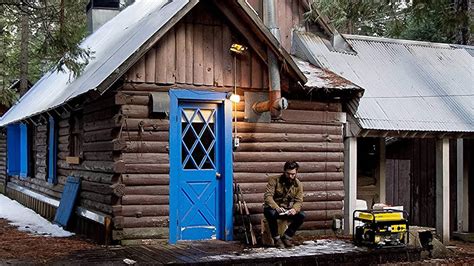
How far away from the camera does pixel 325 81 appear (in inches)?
463

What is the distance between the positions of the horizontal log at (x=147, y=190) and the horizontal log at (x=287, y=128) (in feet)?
5.59

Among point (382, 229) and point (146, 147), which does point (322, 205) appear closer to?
point (382, 229)

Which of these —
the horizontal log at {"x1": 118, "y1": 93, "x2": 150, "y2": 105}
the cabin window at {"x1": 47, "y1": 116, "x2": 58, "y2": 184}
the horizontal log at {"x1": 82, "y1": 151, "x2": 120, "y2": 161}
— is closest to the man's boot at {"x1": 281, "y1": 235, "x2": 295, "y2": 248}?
the horizontal log at {"x1": 82, "y1": 151, "x2": 120, "y2": 161}

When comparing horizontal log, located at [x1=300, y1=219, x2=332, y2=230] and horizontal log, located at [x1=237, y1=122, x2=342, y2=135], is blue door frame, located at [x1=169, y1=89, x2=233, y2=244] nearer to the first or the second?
horizontal log, located at [x1=237, y1=122, x2=342, y2=135]

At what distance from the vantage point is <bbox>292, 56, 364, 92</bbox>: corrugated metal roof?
1139 cm

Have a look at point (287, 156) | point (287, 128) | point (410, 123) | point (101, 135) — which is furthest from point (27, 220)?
point (410, 123)

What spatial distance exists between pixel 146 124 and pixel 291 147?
282 cm

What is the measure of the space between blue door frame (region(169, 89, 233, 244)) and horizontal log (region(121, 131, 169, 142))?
132mm

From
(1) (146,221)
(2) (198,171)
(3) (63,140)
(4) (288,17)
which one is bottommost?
(1) (146,221)

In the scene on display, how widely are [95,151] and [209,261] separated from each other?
3.63 meters

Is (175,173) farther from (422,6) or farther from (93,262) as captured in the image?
(422,6)

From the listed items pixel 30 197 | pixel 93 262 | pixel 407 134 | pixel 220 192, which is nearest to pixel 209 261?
pixel 93 262

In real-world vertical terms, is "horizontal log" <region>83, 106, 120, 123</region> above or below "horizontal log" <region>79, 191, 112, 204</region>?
above

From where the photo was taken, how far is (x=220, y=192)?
36.0 feet
